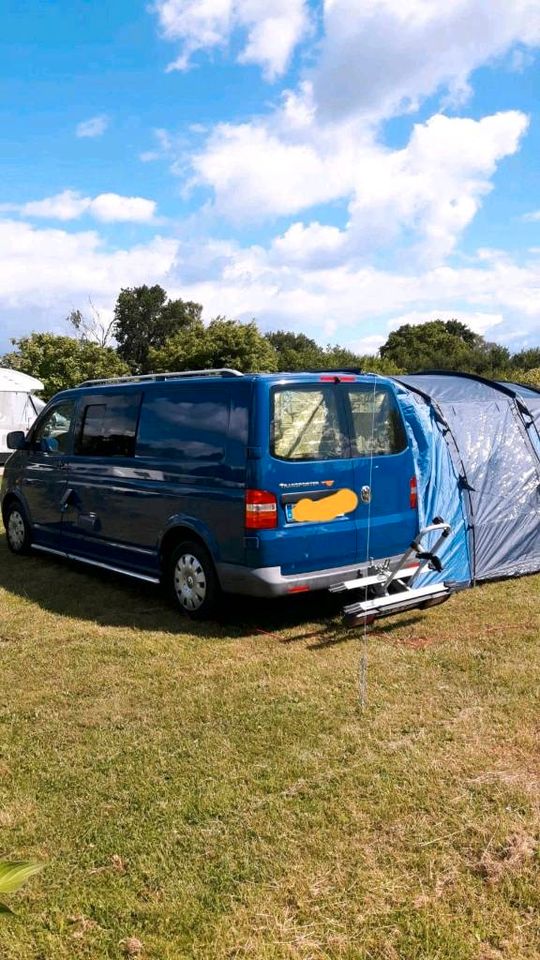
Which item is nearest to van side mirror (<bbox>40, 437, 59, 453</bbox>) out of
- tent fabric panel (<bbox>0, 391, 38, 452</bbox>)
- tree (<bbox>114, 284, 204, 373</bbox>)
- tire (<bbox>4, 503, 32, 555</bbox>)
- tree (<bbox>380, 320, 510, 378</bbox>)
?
tire (<bbox>4, 503, 32, 555</bbox>)

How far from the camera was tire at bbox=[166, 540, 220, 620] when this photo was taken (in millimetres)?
5492

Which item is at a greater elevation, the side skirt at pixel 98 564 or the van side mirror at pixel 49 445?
the van side mirror at pixel 49 445

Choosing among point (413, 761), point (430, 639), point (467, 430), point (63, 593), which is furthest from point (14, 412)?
point (413, 761)

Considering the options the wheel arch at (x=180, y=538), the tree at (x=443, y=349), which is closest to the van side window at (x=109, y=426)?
the wheel arch at (x=180, y=538)

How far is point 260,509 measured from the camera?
5023 millimetres

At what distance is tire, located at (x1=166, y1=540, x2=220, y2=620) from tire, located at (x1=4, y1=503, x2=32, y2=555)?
9.28ft

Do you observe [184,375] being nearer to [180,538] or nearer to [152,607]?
[180,538]

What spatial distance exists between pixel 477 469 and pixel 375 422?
1.60 m

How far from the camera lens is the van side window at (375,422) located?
5.52m

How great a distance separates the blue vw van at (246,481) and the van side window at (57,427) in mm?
478

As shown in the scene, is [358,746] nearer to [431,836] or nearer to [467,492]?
[431,836]

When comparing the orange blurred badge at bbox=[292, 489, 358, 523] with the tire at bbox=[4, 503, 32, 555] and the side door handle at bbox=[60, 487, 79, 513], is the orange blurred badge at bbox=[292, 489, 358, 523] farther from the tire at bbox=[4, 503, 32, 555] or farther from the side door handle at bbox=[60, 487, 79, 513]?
the tire at bbox=[4, 503, 32, 555]

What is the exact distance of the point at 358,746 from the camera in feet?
11.9

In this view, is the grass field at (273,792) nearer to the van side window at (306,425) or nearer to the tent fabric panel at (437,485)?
the tent fabric panel at (437,485)
